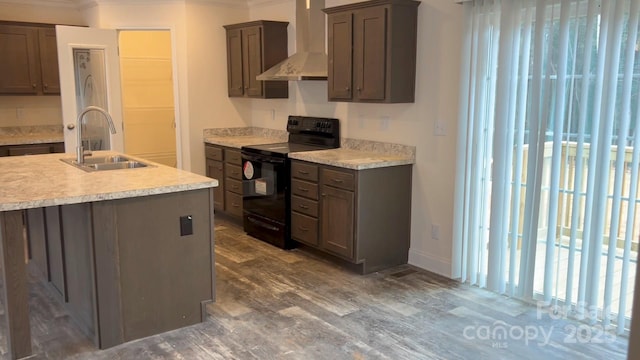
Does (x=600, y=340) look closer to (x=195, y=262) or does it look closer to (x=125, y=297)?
(x=195, y=262)

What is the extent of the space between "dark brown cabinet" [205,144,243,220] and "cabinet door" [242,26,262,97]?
0.72 meters

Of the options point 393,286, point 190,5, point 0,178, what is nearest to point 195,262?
point 0,178

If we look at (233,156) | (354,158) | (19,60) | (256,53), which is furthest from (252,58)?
(19,60)

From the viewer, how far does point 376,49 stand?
427 centimetres

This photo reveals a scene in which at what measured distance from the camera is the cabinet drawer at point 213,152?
5.97 metres

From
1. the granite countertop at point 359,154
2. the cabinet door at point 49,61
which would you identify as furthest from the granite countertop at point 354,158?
the cabinet door at point 49,61

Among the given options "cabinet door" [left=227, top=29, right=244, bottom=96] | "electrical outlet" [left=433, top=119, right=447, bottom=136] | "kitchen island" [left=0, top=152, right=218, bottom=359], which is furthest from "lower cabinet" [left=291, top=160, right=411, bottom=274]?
"cabinet door" [left=227, top=29, right=244, bottom=96]

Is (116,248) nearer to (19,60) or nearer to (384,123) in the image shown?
(384,123)

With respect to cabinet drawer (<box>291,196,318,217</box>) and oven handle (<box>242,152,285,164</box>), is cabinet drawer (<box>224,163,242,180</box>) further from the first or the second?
cabinet drawer (<box>291,196,318,217</box>)

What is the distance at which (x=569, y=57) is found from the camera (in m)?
3.27

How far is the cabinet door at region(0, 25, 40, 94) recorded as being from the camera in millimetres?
5898

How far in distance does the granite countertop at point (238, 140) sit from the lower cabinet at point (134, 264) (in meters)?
2.34

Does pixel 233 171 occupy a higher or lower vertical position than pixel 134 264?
higher

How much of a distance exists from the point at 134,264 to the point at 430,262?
7.75ft
